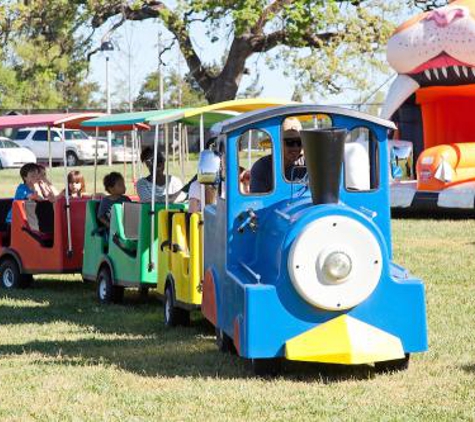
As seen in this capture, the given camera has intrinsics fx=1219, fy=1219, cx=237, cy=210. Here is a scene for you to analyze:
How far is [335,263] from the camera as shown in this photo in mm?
7500

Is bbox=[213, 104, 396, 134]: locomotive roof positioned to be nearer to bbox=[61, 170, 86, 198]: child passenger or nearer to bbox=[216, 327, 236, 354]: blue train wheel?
bbox=[216, 327, 236, 354]: blue train wheel

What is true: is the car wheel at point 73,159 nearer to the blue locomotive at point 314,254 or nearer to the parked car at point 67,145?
the parked car at point 67,145

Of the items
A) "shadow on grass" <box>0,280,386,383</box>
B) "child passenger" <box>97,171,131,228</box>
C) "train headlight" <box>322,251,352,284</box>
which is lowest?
"shadow on grass" <box>0,280,386,383</box>

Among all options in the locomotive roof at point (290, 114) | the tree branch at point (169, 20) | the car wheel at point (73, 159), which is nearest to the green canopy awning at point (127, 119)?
the locomotive roof at point (290, 114)

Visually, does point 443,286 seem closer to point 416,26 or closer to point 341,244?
point 341,244

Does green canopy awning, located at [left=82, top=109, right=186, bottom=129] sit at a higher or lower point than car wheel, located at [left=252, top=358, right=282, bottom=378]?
higher

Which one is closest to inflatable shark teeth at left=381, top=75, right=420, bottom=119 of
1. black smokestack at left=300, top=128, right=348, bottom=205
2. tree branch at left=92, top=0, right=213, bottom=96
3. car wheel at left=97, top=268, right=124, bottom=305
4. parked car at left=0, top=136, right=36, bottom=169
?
car wheel at left=97, top=268, right=124, bottom=305

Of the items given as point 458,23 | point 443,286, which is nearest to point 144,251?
point 443,286

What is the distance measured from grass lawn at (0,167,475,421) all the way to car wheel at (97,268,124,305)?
1.31 ft

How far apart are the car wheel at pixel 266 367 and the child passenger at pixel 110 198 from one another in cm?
463

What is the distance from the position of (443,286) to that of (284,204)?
14.7ft

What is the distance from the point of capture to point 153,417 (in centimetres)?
669

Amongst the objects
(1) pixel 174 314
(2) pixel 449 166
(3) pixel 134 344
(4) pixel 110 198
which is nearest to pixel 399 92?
(2) pixel 449 166

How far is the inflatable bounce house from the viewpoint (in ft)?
65.2
